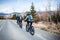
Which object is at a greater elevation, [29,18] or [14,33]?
[29,18]

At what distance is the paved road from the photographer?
12.2ft

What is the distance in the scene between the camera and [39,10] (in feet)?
13.0

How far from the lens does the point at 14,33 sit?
12.4 feet

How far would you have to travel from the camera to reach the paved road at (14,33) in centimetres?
373

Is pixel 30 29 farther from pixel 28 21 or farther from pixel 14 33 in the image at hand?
pixel 14 33

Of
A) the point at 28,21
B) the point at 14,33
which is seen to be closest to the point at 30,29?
the point at 28,21

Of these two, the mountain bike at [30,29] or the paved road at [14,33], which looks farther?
the mountain bike at [30,29]

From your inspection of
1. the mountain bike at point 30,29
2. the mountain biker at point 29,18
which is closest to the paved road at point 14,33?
the mountain bike at point 30,29

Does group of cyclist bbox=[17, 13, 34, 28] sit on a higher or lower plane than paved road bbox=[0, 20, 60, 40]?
higher

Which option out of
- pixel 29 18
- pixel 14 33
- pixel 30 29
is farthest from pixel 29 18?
pixel 14 33

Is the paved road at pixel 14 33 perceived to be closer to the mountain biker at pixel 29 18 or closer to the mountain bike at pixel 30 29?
the mountain bike at pixel 30 29

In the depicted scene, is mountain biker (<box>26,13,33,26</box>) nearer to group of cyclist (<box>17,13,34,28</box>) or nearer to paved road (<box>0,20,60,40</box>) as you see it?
group of cyclist (<box>17,13,34,28</box>)

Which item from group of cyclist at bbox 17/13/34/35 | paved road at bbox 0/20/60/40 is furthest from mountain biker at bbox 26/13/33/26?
paved road at bbox 0/20/60/40

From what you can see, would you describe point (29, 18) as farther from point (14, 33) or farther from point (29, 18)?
point (14, 33)
